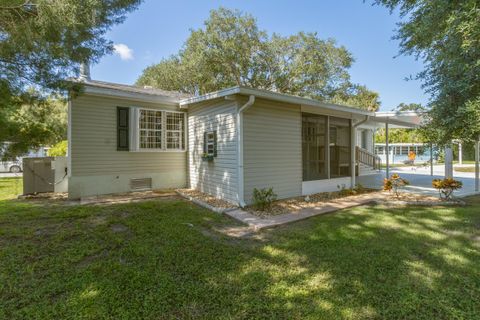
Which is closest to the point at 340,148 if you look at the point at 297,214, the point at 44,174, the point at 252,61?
the point at 297,214

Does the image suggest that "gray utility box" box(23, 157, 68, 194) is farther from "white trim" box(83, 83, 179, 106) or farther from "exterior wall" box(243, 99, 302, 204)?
"exterior wall" box(243, 99, 302, 204)

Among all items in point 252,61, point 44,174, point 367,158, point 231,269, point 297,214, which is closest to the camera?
point 231,269

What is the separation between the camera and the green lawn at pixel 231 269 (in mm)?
2393

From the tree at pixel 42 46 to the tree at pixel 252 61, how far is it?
14.5 meters

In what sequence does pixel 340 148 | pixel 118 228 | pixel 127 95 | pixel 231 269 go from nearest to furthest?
pixel 231 269 → pixel 118 228 → pixel 127 95 → pixel 340 148

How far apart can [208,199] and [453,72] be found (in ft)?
19.8

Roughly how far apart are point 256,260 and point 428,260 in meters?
2.34

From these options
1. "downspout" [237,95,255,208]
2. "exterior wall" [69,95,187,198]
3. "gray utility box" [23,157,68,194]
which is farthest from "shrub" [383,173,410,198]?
"gray utility box" [23,157,68,194]

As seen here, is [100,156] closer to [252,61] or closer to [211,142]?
[211,142]

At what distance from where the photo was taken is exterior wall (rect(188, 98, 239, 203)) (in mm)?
6414

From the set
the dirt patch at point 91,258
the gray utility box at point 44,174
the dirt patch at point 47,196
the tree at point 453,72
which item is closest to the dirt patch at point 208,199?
the dirt patch at point 91,258

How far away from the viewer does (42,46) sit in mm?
4211

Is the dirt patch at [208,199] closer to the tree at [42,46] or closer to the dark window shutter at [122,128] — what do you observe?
the dark window shutter at [122,128]

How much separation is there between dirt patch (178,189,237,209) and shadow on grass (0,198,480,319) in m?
1.18
